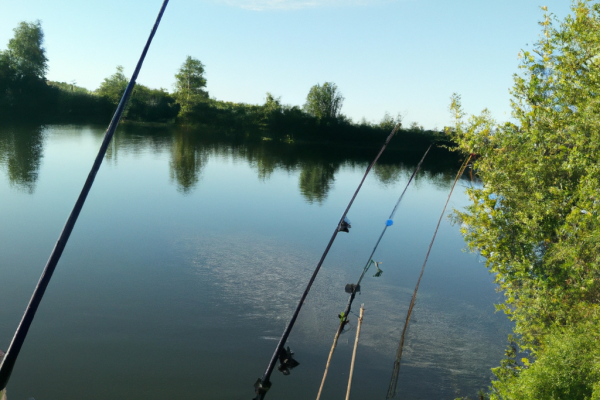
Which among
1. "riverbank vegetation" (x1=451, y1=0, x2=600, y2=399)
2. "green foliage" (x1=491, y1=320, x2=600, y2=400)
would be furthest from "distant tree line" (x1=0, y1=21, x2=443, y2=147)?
"green foliage" (x1=491, y1=320, x2=600, y2=400)

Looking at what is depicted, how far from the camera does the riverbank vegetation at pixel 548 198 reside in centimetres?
793

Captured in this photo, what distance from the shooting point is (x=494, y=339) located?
12.6 meters

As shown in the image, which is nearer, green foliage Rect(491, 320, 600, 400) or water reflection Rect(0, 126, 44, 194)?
green foliage Rect(491, 320, 600, 400)

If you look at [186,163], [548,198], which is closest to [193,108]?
[186,163]

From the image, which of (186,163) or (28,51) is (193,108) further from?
(186,163)

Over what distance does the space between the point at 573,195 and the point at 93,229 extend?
55.0 feet

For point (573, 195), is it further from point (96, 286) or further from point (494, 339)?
point (96, 286)

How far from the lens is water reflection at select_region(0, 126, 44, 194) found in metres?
26.2

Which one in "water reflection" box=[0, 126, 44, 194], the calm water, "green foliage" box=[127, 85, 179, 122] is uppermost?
"green foliage" box=[127, 85, 179, 122]

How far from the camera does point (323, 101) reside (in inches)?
2985

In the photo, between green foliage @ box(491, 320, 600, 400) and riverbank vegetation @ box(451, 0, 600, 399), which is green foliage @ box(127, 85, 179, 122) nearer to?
riverbank vegetation @ box(451, 0, 600, 399)

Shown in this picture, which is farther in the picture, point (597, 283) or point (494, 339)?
point (494, 339)

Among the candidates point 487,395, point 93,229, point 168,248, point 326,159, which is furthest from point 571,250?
point 326,159

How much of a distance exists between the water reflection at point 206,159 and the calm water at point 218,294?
5.90 ft
